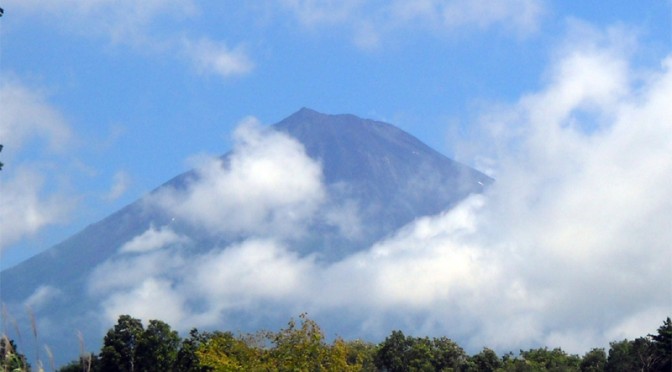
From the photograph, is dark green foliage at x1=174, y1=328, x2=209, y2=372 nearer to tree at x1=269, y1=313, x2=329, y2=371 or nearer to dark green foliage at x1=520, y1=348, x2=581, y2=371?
tree at x1=269, y1=313, x2=329, y2=371

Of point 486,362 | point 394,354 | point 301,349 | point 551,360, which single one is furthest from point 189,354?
point 551,360

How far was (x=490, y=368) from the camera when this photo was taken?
49.5 metres

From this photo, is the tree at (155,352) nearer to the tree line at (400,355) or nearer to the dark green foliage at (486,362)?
the tree line at (400,355)

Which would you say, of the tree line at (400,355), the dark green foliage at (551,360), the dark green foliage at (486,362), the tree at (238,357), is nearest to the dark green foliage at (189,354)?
the tree line at (400,355)

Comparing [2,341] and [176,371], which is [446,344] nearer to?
[176,371]

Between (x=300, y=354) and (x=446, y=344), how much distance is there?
21655 millimetres

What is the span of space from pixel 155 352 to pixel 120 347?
2516 mm

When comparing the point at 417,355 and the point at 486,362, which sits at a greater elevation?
the point at 417,355

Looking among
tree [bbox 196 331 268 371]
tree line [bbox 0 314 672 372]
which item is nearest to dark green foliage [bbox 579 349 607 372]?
tree line [bbox 0 314 672 372]

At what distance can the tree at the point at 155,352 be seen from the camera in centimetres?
5019

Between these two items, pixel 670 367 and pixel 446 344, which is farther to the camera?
pixel 446 344

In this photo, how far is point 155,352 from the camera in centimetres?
5016

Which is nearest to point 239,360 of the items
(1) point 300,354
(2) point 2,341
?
(1) point 300,354

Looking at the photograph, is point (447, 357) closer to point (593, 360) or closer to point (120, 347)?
point (593, 360)
